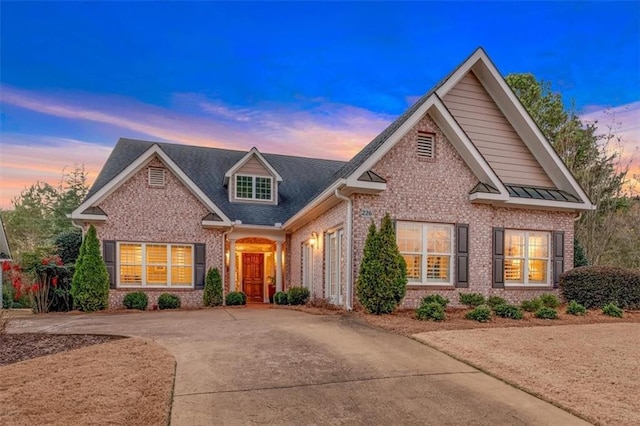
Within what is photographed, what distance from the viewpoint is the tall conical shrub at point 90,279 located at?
13.4 meters

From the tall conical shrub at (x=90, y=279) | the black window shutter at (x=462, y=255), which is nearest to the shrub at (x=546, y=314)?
the black window shutter at (x=462, y=255)

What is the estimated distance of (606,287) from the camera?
11.7 meters

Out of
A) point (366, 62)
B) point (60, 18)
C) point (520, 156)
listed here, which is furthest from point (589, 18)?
point (60, 18)

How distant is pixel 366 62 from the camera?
1609 cm

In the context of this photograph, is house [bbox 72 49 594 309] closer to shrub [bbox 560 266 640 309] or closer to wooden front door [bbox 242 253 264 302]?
wooden front door [bbox 242 253 264 302]

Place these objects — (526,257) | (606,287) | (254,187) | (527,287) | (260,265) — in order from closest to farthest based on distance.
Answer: (606,287), (527,287), (526,257), (254,187), (260,265)

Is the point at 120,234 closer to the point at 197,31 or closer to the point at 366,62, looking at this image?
the point at 197,31

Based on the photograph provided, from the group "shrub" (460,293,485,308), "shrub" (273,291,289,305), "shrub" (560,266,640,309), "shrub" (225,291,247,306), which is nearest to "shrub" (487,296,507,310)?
"shrub" (460,293,485,308)

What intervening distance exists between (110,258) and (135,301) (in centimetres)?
163

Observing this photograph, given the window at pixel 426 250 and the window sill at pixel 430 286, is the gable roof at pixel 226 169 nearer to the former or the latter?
the window at pixel 426 250

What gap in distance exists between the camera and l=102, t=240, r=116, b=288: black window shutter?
14.3 meters

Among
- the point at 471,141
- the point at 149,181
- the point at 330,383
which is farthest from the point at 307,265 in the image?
the point at 330,383

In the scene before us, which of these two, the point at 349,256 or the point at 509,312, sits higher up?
the point at 349,256

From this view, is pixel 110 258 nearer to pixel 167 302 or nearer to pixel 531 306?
pixel 167 302
